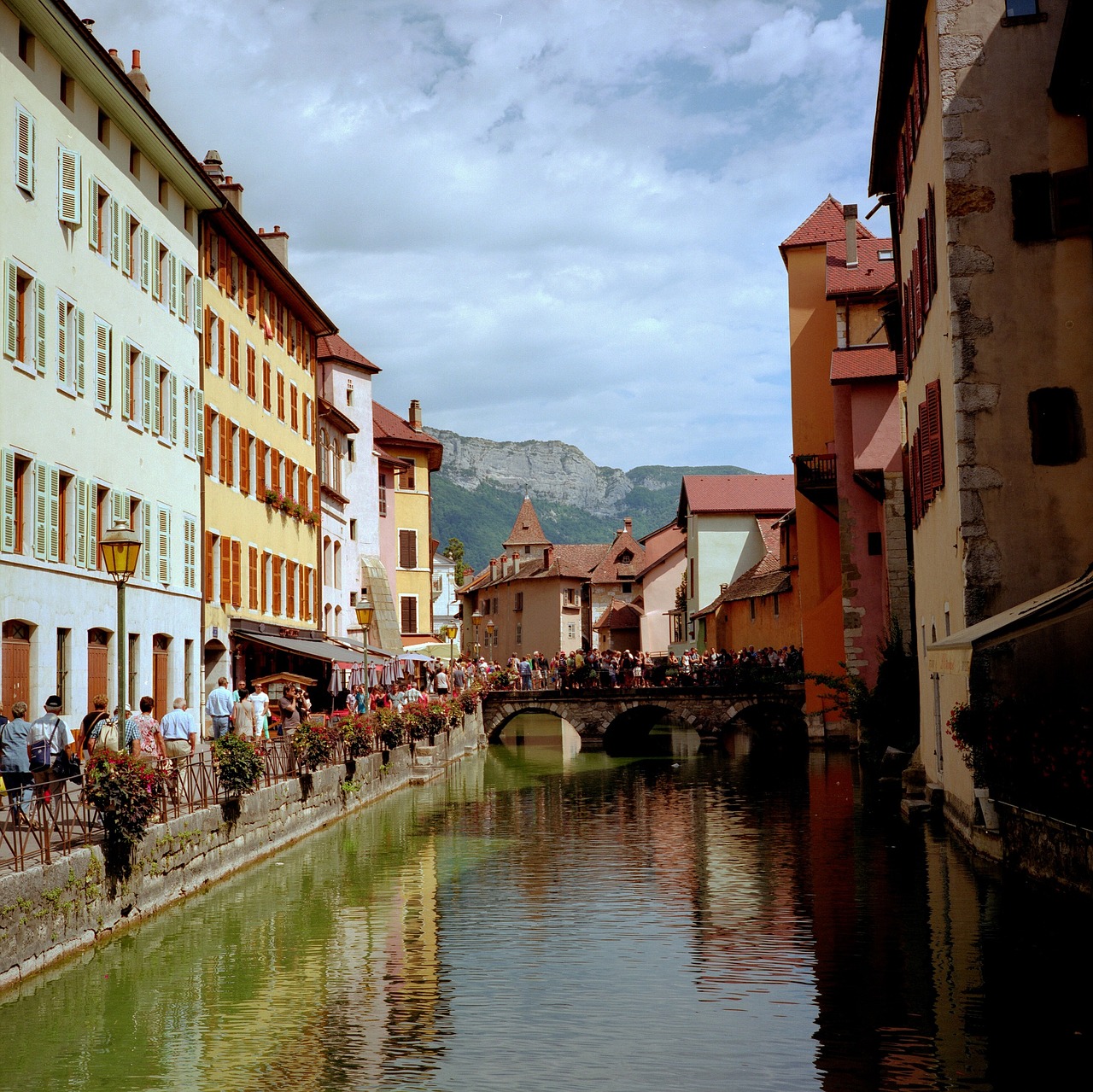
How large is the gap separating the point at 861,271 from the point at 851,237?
4.50ft

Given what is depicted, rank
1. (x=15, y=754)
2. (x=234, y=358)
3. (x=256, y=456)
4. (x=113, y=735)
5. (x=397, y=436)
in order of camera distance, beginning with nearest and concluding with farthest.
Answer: (x=15, y=754)
(x=113, y=735)
(x=234, y=358)
(x=256, y=456)
(x=397, y=436)

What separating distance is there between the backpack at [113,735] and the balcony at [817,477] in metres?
29.1

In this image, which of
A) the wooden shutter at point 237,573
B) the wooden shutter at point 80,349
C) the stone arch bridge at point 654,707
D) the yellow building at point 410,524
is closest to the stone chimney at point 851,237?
the stone arch bridge at point 654,707

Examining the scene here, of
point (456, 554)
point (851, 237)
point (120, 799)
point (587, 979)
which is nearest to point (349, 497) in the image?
point (851, 237)

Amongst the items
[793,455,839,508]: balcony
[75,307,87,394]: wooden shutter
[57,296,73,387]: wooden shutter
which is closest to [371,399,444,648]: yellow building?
[793,455,839,508]: balcony

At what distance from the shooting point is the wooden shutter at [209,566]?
3500 cm

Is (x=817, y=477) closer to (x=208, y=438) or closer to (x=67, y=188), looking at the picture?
(x=208, y=438)

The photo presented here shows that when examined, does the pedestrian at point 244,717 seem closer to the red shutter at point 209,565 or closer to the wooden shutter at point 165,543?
the wooden shutter at point 165,543

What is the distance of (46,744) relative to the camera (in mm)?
18047

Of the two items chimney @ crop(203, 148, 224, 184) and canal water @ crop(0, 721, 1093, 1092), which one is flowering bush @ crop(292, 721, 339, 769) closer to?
canal water @ crop(0, 721, 1093, 1092)

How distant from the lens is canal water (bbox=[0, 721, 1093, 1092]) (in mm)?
10812

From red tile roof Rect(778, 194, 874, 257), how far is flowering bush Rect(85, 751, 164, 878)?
37.8m

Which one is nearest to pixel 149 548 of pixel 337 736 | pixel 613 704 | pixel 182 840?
pixel 337 736

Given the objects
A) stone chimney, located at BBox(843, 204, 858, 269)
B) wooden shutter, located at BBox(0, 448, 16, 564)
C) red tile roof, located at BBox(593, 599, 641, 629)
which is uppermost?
stone chimney, located at BBox(843, 204, 858, 269)
